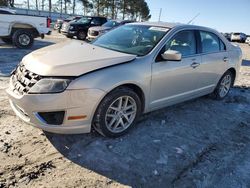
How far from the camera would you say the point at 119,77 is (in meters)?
3.66

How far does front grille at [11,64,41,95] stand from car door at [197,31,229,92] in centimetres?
296

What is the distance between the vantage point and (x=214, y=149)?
3963 mm

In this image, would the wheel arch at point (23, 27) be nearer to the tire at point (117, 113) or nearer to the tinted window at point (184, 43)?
the tinted window at point (184, 43)

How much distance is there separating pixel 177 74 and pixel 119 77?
127cm

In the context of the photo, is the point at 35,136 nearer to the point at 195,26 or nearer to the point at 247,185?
the point at 247,185

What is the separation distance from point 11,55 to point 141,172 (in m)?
8.33

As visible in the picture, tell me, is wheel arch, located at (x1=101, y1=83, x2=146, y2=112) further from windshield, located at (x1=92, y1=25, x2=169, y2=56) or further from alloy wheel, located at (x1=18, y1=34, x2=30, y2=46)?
alloy wheel, located at (x1=18, y1=34, x2=30, y2=46)

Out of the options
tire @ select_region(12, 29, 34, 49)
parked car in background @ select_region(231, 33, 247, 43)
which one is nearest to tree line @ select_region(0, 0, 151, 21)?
parked car in background @ select_region(231, 33, 247, 43)

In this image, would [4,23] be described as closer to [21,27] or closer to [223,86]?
[21,27]

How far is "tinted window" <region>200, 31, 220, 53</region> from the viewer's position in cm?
529

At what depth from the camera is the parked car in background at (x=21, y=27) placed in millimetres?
11260

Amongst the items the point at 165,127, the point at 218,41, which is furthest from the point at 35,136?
the point at 218,41

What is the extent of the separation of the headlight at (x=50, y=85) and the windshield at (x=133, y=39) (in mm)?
1288

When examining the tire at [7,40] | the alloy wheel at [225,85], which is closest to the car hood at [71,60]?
the alloy wheel at [225,85]
